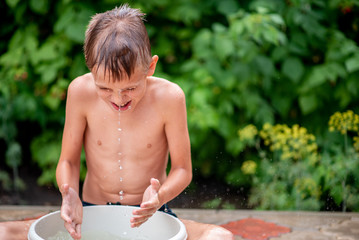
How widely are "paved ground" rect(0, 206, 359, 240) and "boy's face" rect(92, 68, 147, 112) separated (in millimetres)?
940

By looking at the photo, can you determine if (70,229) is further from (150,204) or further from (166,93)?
(166,93)

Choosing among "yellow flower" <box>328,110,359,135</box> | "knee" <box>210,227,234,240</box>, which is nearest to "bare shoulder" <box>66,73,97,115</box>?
"knee" <box>210,227,234,240</box>

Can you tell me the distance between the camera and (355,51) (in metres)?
2.94

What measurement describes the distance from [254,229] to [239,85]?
1106 mm

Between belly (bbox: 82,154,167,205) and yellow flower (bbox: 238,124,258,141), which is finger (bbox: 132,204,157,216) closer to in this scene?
belly (bbox: 82,154,167,205)

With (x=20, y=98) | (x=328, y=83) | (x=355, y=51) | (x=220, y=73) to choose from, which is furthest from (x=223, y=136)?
(x=20, y=98)

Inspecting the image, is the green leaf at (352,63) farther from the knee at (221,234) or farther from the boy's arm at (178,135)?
the knee at (221,234)

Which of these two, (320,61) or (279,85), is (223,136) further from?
(320,61)

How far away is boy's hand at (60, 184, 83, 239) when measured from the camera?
1.50 meters

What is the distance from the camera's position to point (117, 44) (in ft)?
5.12

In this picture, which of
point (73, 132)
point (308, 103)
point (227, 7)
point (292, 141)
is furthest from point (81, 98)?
point (308, 103)

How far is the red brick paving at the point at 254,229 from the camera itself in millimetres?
2243

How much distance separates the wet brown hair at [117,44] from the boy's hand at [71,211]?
43 centimetres

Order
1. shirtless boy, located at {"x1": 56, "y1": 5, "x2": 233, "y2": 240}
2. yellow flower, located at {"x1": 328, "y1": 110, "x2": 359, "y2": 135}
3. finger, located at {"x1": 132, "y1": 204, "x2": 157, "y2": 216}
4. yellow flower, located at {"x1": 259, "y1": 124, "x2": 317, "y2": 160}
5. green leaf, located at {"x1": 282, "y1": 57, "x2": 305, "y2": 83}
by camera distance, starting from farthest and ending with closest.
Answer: green leaf, located at {"x1": 282, "y1": 57, "x2": 305, "y2": 83} → yellow flower, located at {"x1": 259, "y1": 124, "x2": 317, "y2": 160} → yellow flower, located at {"x1": 328, "y1": 110, "x2": 359, "y2": 135} → shirtless boy, located at {"x1": 56, "y1": 5, "x2": 233, "y2": 240} → finger, located at {"x1": 132, "y1": 204, "x2": 157, "y2": 216}
